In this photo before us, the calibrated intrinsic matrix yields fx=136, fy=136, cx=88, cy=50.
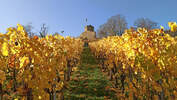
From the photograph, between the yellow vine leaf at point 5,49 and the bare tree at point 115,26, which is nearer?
the yellow vine leaf at point 5,49

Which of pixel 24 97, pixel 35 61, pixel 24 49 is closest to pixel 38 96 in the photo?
pixel 24 97

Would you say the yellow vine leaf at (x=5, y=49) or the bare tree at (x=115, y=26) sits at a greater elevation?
the bare tree at (x=115, y=26)

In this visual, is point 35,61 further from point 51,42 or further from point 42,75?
point 51,42

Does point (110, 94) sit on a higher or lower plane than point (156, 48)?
lower

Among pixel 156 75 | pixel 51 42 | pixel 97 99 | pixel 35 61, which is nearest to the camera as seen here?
pixel 35 61

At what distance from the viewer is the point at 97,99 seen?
6227 mm

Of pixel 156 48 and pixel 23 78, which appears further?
pixel 156 48

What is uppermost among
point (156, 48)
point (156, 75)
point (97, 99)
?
point (156, 48)

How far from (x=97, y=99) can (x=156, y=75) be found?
138 inches

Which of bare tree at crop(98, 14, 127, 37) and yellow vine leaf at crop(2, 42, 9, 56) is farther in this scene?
bare tree at crop(98, 14, 127, 37)

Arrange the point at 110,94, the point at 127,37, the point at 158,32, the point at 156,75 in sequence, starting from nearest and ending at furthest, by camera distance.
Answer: the point at 156,75
the point at 158,32
the point at 127,37
the point at 110,94

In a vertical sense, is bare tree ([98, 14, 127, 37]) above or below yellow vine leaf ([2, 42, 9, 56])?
above

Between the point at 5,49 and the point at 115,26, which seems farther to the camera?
the point at 115,26

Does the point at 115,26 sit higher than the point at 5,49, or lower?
higher
